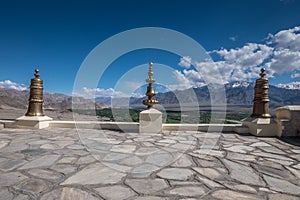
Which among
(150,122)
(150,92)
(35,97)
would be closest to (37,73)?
(35,97)

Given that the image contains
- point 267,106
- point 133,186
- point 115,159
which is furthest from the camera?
point 267,106

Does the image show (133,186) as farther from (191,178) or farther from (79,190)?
(191,178)

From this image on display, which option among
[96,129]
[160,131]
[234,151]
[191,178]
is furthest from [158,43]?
[191,178]

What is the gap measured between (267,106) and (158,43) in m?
4.05

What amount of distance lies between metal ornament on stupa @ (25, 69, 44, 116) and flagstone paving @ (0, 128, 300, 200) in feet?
8.48

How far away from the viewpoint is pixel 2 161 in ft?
9.02

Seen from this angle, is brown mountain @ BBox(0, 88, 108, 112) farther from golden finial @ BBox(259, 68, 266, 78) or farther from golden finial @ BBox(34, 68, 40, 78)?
golden finial @ BBox(259, 68, 266, 78)

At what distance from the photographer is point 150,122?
5707 millimetres

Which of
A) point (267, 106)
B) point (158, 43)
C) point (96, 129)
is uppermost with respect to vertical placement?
point (158, 43)

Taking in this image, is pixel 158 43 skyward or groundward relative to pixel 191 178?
skyward

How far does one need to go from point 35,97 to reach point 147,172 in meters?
5.47

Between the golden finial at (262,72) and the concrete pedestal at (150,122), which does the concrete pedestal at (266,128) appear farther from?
the concrete pedestal at (150,122)

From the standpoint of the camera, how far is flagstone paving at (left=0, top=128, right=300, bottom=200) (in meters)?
1.86

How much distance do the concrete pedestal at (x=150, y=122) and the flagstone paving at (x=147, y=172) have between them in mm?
1852
